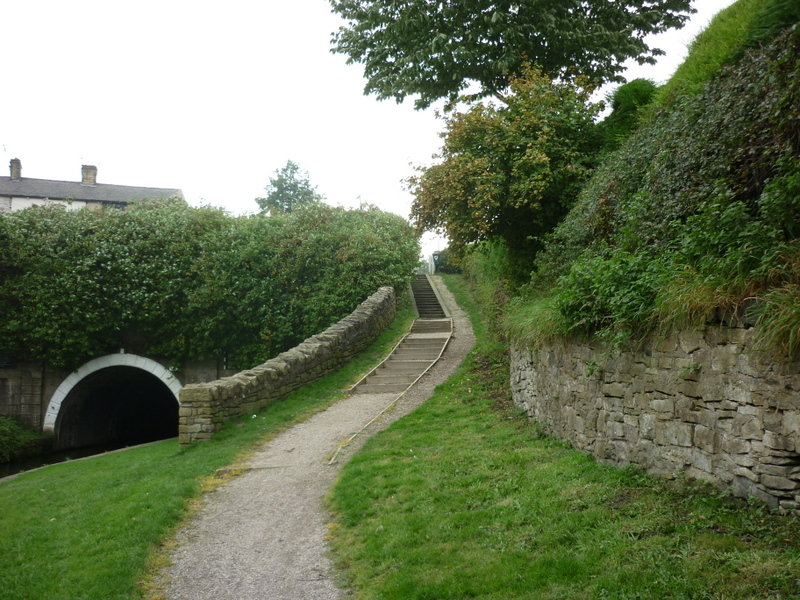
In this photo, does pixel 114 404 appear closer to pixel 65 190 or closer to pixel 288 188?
pixel 65 190

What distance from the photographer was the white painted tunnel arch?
18672 millimetres

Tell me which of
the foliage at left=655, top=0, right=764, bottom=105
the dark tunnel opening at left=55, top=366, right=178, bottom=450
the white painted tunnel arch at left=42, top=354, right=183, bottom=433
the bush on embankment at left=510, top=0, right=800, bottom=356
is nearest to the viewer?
the bush on embankment at left=510, top=0, right=800, bottom=356

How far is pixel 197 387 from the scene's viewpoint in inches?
455

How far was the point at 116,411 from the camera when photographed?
22.6m

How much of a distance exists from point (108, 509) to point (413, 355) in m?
9.30

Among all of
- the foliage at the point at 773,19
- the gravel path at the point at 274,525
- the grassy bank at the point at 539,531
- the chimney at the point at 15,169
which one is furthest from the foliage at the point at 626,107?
the chimney at the point at 15,169

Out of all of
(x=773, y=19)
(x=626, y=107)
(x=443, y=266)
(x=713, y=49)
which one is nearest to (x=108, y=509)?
(x=773, y=19)

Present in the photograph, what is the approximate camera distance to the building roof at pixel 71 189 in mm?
38750

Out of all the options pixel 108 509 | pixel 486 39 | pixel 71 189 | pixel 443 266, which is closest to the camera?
pixel 108 509

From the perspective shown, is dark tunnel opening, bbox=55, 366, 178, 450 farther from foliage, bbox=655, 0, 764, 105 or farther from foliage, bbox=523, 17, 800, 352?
foliage, bbox=655, 0, 764, 105

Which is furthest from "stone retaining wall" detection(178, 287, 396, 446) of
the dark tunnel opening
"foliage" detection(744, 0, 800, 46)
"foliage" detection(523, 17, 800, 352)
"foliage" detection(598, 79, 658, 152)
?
"foliage" detection(744, 0, 800, 46)

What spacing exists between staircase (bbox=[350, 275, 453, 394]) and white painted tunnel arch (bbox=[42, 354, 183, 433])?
271 inches

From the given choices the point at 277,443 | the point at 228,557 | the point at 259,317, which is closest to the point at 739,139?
the point at 228,557

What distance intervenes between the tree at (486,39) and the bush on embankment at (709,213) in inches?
242
